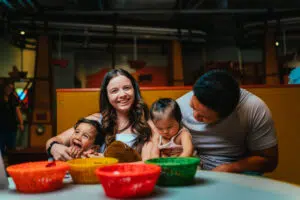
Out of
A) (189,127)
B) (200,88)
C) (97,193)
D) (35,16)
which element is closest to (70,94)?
(189,127)

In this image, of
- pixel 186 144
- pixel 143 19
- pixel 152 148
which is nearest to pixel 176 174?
Answer: pixel 186 144

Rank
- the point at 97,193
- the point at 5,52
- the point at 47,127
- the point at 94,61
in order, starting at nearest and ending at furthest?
the point at 97,193
the point at 47,127
the point at 5,52
the point at 94,61

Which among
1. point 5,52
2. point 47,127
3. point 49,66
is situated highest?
point 5,52

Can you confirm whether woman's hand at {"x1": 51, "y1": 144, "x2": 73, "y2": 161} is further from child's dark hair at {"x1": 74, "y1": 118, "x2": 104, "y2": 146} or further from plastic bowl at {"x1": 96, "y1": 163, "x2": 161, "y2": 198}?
plastic bowl at {"x1": 96, "y1": 163, "x2": 161, "y2": 198}

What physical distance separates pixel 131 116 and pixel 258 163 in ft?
3.17

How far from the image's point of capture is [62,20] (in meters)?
7.80

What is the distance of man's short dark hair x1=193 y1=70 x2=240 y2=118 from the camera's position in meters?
1.86

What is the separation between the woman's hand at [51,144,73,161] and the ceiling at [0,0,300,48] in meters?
4.61

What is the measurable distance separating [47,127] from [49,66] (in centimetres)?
139

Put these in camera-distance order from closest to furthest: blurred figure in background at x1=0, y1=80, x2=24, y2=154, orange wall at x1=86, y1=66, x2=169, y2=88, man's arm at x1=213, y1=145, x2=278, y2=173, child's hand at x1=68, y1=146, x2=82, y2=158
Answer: man's arm at x1=213, y1=145, x2=278, y2=173, child's hand at x1=68, y1=146, x2=82, y2=158, blurred figure in background at x1=0, y1=80, x2=24, y2=154, orange wall at x1=86, y1=66, x2=169, y2=88

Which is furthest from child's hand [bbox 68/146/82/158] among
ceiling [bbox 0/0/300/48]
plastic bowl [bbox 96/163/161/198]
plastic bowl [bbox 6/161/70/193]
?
ceiling [bbox 0/0/300/48]

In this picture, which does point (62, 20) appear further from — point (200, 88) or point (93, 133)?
point (200, 88)

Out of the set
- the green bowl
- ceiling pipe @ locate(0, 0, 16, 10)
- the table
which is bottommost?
the table

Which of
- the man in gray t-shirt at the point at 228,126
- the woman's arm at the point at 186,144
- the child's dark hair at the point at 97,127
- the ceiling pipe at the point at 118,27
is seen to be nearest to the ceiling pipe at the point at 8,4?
the ceiling pipe at the point at 118,27
